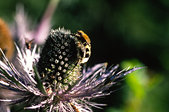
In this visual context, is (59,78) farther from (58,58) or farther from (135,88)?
(135,88)

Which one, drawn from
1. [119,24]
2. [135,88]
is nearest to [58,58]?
[135,88]

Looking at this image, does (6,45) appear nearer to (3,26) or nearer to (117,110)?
(3,26)

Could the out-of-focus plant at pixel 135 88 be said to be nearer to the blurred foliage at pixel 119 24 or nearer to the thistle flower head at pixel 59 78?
the thistle flower head at pixel 59 78

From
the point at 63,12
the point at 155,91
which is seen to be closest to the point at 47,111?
the point at 155,91

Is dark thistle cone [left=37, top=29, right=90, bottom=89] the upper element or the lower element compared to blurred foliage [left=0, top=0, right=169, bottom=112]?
lower

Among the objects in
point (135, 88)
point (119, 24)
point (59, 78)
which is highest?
point (119, 24)

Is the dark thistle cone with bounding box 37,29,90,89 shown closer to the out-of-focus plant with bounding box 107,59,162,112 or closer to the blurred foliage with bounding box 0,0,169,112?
the out-of-focus plant with bounding box 107,59,162,112

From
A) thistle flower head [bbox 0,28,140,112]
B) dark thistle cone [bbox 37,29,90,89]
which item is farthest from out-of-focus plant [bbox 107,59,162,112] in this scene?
dark thistle cone [bbox 37,29,90,89]
